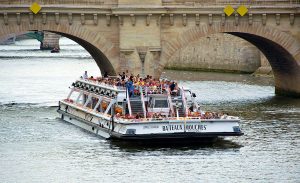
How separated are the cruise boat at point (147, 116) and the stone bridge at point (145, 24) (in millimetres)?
7961

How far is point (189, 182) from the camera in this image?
44.4 m

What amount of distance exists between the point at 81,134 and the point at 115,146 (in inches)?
176

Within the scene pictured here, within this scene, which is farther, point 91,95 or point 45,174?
point 91,95

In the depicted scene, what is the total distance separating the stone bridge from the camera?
67.6 meters

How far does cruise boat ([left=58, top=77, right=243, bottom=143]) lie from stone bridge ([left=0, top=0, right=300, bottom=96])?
26.1ft

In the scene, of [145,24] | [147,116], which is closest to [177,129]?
[147,116]

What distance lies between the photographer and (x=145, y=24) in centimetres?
6950

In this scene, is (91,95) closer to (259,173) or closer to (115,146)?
(115,146)

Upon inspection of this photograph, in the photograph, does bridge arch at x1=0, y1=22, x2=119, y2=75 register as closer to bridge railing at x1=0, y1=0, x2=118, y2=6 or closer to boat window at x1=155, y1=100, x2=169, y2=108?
bridge railing at x1=0, y1=0, x2=118, y2=6

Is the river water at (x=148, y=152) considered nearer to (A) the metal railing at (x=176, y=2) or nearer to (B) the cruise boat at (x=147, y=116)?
(B) the cruise boat at (x=147, y=116)

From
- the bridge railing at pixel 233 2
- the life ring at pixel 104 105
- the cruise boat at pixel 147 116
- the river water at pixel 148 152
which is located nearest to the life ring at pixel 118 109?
the cruise boat at pixel 147 116

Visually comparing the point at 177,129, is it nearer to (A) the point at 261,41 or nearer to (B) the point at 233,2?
(B) the point at 233,2

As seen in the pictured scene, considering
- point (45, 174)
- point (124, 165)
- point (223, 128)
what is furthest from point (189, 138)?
point (45, 174)

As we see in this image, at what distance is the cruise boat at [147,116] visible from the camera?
51.6 meters
